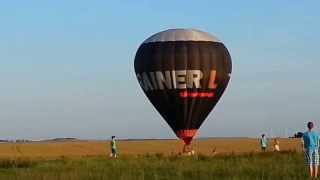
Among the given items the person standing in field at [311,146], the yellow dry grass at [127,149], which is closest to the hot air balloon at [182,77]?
the yellow dry grass at [127,149]

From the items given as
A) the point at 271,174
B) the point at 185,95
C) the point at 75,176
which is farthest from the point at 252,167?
the point at 185,95

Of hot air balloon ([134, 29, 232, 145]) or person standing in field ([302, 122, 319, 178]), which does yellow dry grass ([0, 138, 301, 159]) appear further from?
person standing in field ([302, 122, 319, 178])

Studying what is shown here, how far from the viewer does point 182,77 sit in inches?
1458

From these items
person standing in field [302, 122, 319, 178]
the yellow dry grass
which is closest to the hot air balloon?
the yellow dry grass

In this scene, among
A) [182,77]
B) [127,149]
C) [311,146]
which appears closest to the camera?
[311,146]

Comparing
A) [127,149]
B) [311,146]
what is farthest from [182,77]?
[127,149]

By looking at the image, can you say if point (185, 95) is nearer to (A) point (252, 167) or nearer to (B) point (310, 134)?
(A) point (252, 167)

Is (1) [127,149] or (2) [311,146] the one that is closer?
(2) [311,146]

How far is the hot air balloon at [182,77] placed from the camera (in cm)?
3666

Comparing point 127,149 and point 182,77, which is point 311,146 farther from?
point 127,149

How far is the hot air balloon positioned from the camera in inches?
1443

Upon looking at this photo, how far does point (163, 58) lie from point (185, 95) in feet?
6.64

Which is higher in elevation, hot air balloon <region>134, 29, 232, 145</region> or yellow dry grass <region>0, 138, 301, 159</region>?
hot air balloon <region>134, 29, 232, 145</region>

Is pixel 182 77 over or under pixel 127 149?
over
